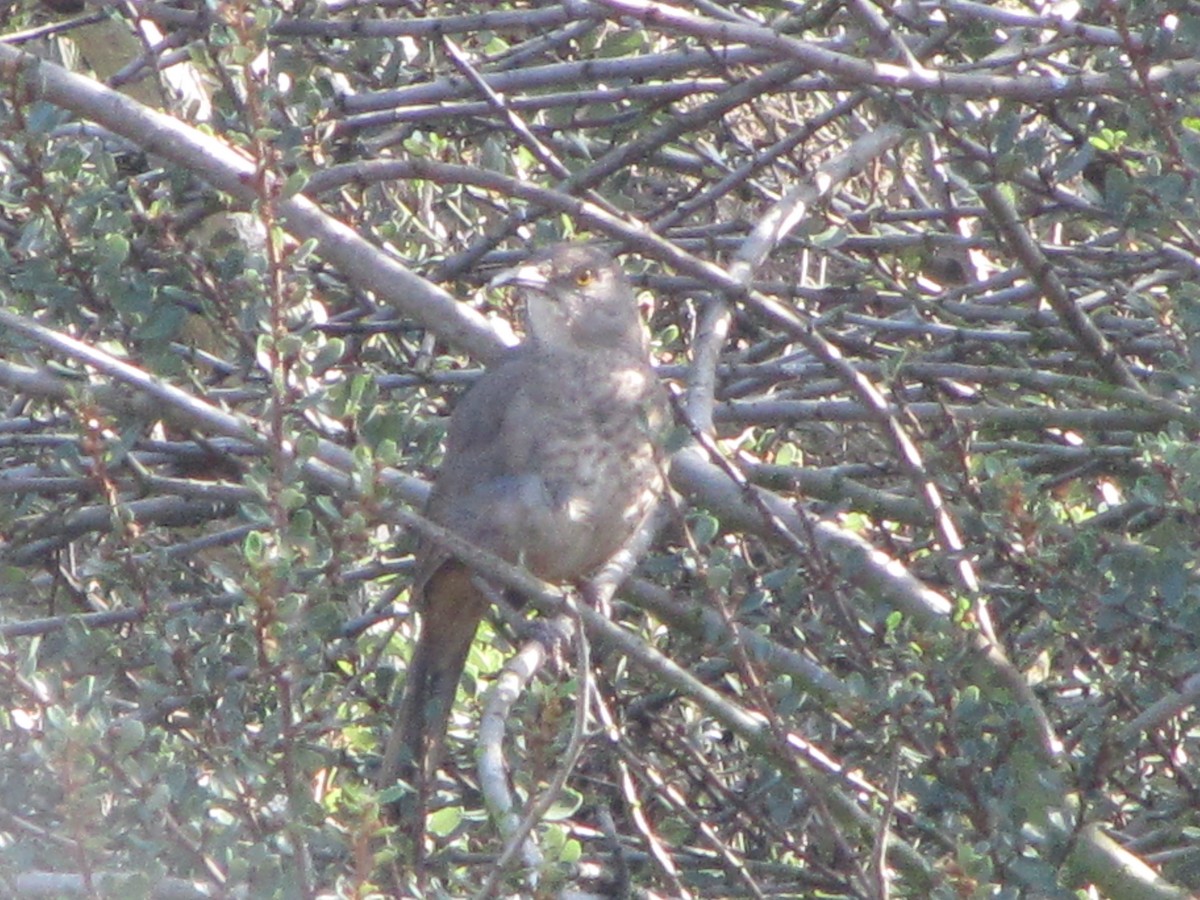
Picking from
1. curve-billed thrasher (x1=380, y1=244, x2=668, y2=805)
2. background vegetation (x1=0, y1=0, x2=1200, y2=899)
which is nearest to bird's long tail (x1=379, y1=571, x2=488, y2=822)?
curve-billed thrasher (x1=380, y1=244, x2=668, y2=805)

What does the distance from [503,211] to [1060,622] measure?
2910mm

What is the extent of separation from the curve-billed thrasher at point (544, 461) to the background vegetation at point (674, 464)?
168 millimetres

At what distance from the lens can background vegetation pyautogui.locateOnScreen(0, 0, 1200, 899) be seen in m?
3.18

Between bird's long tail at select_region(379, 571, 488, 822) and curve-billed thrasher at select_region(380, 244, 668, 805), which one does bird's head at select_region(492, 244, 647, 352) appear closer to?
curve-billed thrasher at select_region(380, 244, 668, 805)

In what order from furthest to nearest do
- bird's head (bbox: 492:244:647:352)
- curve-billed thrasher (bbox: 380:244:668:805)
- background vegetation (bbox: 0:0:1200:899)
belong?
bird's head (bbox: 492:244:647:352) < curve-billed thrasher (bbox: 380:244:668:805) < background vegetation (bbox: 0:0:1200:899)

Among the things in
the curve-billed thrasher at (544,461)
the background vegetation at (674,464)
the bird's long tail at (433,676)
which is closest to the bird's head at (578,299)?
the curve-billed thrasher at (544,461)

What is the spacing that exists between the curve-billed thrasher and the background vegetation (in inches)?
6.6

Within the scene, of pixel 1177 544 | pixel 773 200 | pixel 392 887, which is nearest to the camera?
pixel 392 887

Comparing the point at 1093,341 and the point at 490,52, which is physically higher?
the point at 490,52

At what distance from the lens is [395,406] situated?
14.8ft

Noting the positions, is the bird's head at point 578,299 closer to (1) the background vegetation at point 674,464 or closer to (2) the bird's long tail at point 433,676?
(1) the background vegetation at point 674,464

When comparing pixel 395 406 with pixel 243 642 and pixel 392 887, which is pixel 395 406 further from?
pixel 392 887

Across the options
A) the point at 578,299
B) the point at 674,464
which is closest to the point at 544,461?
the point at 578,299

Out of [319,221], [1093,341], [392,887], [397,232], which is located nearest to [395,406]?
[319,221]
